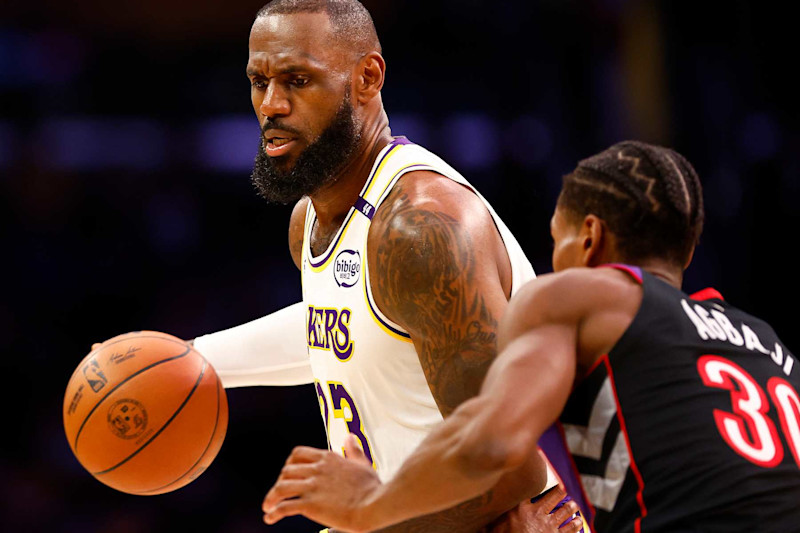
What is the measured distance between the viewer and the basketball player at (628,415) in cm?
195

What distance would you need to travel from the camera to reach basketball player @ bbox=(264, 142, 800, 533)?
6.40 ft

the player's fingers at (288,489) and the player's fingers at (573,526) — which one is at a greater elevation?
the player's fingers at (288,489)

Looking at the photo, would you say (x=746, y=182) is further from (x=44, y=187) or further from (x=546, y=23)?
(x=44, y=187)

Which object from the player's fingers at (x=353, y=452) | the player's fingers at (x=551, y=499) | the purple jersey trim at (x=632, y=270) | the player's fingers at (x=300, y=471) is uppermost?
the purple jersey trim at (x=632, y=270)

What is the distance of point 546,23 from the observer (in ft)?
Result: 22.8

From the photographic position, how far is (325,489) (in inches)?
84.7

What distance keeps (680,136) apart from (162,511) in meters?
4.32

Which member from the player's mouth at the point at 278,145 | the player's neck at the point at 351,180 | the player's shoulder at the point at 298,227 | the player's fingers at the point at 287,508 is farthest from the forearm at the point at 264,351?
the player's fingers at the point at 287,508

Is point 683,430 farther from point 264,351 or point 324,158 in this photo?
point 264,351

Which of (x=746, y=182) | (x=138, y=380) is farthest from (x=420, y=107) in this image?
(x=138, y=380)

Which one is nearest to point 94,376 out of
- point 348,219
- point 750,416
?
point 348,219

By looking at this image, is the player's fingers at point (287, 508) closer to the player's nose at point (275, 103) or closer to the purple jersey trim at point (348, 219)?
the purple jersey trim at point (348, 219)

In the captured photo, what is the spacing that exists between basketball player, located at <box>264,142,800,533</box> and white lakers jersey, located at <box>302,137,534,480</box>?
2.82 feet

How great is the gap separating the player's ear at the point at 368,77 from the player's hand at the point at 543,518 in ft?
5.10
